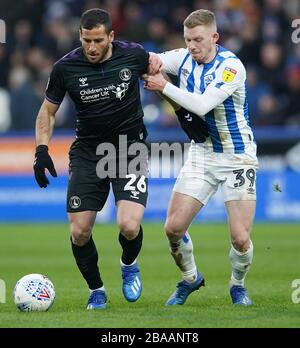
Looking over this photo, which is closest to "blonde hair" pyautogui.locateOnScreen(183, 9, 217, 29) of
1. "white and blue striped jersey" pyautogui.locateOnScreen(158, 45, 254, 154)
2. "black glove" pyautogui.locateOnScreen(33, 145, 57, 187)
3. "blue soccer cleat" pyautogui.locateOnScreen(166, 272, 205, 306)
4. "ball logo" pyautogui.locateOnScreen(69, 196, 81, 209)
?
"white and blue striped jersey" pyautogui.locateOnScreen(158, 45, 254, 154)

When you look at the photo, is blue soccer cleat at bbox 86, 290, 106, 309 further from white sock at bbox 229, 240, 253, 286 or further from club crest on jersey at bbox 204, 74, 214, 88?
club crest on jersey at bbox 204, 74, 214, 88

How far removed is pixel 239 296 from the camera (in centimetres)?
861

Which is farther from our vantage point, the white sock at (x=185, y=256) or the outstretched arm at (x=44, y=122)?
the white sock at (x=185, y=256)

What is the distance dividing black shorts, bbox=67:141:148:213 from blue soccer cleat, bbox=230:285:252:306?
115 centimetres

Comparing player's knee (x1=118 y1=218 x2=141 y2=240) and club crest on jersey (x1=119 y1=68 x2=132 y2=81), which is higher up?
club crest on jersey (x1=119 y1=68 x2=132 y2=81)

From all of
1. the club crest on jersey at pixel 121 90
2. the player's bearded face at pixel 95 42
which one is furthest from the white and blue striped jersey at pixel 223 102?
the player's bearded face at pixel 95 42

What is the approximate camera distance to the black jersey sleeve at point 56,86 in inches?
331

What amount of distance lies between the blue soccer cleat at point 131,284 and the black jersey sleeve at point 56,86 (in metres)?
1.63

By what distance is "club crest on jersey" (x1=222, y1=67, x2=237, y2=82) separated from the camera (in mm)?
8477

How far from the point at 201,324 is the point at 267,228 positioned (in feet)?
28.4

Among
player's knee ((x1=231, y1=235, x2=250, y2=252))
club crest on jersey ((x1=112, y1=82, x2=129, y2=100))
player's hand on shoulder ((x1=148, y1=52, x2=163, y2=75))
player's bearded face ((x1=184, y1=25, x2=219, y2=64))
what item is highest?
player's bearded face ((x1=184, y1=25, x2=219, y2=64))

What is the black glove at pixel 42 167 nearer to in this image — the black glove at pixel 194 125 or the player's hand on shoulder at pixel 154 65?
the player's hand on shoulder at pixel 154 65

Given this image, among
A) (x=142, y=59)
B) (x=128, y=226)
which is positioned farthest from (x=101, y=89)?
(x=128, y=226)

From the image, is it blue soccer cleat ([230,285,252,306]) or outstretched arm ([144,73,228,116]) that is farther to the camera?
blue soccer cleat ([230,285,252,306])
